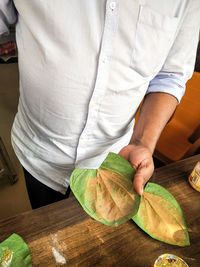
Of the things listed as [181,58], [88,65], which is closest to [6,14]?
[88,65]

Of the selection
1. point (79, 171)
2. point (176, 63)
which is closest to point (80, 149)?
point (79, 171)

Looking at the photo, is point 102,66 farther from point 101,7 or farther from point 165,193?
point 165,193

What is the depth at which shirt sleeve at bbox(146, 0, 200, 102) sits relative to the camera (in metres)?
0.55

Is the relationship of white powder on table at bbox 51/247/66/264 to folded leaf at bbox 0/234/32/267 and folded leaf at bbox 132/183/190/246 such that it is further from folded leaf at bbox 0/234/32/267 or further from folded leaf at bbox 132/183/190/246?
folded leaf at bbox 132/183/190/246

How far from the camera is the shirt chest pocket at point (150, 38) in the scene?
48 centimetres

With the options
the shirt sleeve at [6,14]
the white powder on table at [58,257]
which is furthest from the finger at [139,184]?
the shirt sleeve at [6,14]

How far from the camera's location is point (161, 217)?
0.57 m

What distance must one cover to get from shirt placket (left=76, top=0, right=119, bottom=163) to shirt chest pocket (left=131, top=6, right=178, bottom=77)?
72mm

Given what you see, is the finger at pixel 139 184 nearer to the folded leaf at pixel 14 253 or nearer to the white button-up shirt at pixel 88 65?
the white button-up shirt at pixel 88 65

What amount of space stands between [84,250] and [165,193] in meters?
0.30

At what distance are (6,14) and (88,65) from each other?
251 mm

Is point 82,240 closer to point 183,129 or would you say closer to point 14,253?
point 14,253

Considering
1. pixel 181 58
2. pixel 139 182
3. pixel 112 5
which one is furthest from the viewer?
pixel 181 58

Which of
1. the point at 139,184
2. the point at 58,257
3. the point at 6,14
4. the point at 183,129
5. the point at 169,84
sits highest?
the point at 6,14
